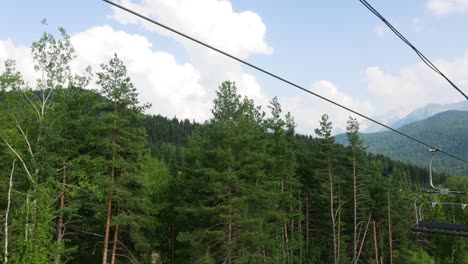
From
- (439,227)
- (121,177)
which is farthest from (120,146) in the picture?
(439,227)

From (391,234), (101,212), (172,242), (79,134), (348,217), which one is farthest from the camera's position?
(391,234)

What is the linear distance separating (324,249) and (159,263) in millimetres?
19318

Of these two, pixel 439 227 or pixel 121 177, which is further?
pixel 121 177

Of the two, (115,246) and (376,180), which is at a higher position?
(376,180)

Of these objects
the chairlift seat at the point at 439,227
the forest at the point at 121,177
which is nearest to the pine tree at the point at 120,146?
the forest at the point at 121,177

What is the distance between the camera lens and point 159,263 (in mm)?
34781

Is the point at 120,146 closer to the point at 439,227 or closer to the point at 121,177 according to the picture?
the point at 121,177

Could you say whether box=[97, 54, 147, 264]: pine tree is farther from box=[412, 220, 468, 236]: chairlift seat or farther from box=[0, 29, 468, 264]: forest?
box=[412, 220, 468, 236]: chairlift seat

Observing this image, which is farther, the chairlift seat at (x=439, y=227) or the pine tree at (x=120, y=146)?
the pine tree at (x=120, y=146)

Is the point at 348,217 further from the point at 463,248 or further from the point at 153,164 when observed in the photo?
the point at 153,164

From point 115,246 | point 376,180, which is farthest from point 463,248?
point 115,246

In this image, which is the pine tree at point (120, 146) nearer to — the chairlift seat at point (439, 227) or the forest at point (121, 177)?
the forest at point (121, 177)

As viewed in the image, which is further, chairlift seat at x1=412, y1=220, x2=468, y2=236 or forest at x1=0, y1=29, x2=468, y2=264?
forest at x1=0, y1=29, x2=468, y2=264

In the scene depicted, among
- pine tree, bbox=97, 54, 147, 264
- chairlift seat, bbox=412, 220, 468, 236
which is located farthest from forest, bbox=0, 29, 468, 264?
chairlift seat, bbox=412, 220, 468, 236
